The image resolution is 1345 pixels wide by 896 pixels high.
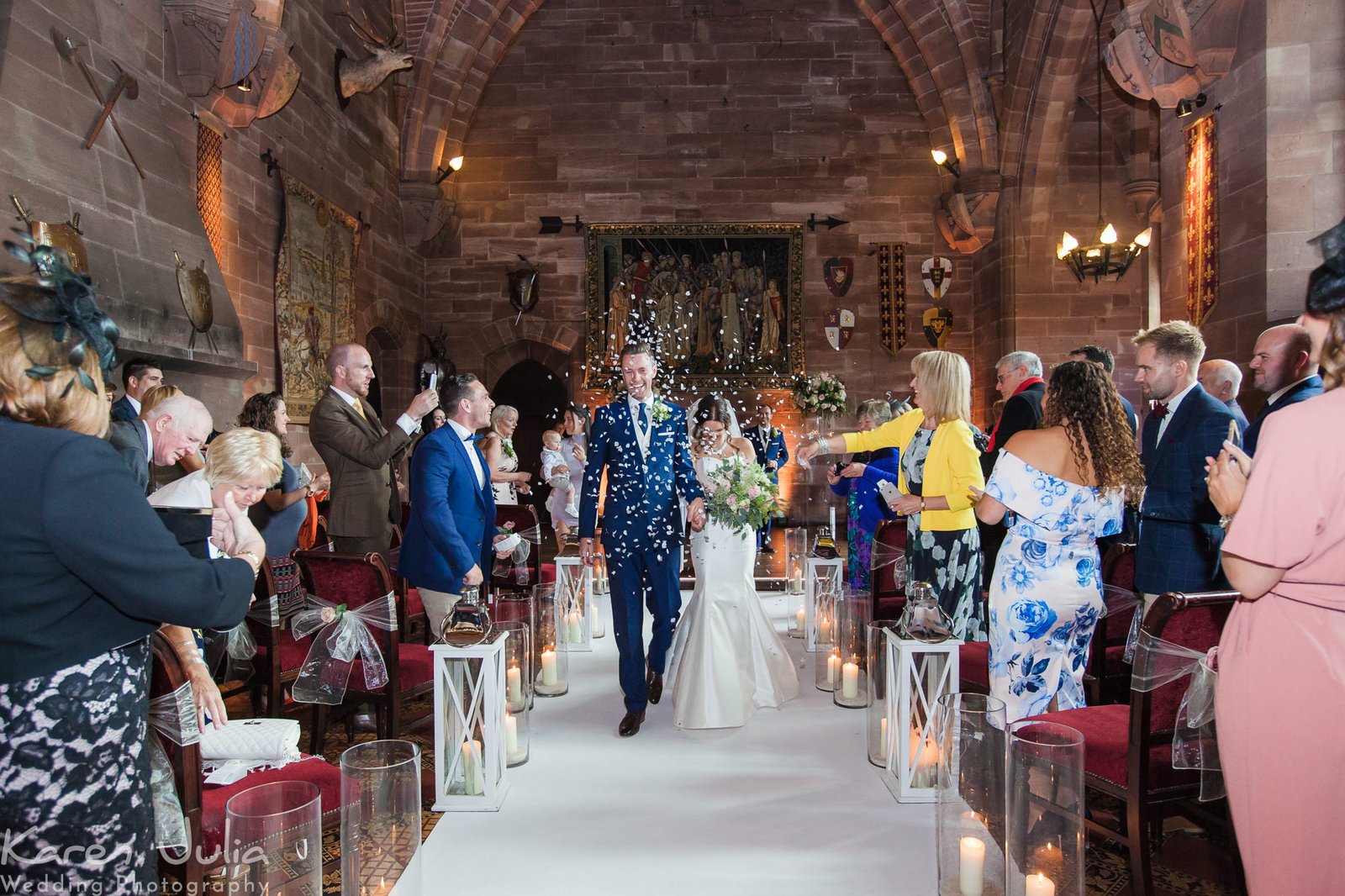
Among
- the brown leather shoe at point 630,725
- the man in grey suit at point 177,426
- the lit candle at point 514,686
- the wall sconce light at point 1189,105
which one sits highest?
the wall sconce light at point 1189,105

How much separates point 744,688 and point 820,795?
826 millimetres

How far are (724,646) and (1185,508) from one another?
1936 millimetres

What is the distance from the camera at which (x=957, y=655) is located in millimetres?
2963

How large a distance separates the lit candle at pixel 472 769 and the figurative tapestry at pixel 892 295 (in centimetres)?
945

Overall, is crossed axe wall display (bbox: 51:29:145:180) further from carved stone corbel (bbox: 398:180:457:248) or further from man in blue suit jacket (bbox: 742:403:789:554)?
carved stone corbel (bbox: 398:180:457:248)

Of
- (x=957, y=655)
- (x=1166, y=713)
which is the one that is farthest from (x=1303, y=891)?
(x=957, y=655)

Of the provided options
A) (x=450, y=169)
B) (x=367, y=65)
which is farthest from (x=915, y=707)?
(x=450, y=169)

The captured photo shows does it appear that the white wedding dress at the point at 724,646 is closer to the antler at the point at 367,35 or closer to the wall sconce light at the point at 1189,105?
the wall sconce light at the point at 1189,105

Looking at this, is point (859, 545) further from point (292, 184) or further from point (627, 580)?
point (292, 184)

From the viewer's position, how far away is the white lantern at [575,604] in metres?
5.12

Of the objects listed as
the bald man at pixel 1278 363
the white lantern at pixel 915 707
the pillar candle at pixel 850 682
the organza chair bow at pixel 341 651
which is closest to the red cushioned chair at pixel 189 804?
the organza chair bow at pixel 341 651

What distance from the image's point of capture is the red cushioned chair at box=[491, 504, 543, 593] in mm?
5309

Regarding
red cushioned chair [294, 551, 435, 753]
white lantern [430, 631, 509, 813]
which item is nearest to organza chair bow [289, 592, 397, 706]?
red cushioned chair [294, 551, 435, 753]

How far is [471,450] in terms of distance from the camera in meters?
3.90
